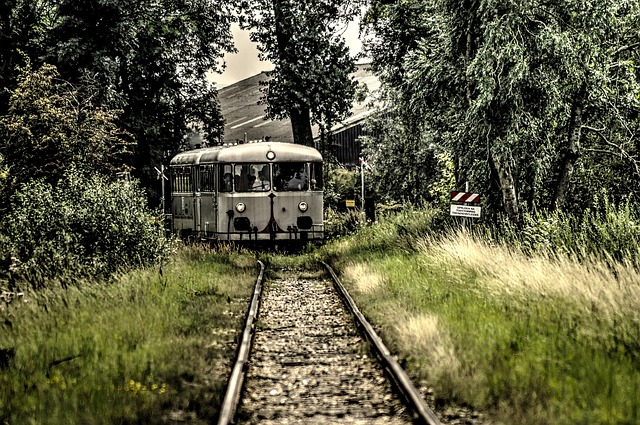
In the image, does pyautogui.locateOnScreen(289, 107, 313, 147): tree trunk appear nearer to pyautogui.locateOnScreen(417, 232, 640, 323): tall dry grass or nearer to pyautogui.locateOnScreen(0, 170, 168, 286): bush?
pyautogui.locateOnScreen(0, 170, 168, 286): bush

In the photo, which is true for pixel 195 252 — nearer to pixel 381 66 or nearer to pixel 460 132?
pixel 460 132

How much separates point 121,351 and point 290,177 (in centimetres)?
1467

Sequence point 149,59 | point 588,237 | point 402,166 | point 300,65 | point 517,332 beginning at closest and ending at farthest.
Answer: point 517,332 < point 588,237 < point 300,65 < point 149,59 < point 402,166

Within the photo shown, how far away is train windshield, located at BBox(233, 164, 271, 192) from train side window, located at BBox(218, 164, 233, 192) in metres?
0.13

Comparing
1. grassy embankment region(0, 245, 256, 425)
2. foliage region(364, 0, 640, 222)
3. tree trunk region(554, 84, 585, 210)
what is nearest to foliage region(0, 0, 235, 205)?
foliage region(364, 0, 640, 222)

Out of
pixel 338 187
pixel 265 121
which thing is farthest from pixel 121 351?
pixel 265 121

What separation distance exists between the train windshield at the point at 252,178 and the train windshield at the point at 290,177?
0.24 m

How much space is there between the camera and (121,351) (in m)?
8.48

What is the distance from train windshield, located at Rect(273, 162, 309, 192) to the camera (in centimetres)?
2278

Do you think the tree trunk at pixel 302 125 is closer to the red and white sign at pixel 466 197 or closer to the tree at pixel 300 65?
the tree at pixel 300 65

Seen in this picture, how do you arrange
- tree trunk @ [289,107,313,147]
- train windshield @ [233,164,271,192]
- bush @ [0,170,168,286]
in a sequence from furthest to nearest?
tree trunk @ [289,107,313,147], train windshield @ [233,164,271,192], bush @ [0,170,168,286]

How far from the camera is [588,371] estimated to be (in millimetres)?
6945

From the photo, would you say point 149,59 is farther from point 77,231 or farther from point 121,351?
point 121,351

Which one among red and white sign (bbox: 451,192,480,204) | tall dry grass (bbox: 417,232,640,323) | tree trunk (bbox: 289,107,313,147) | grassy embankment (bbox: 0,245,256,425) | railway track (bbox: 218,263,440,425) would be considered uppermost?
tree trunk (bbox: 289,107,313,147)
